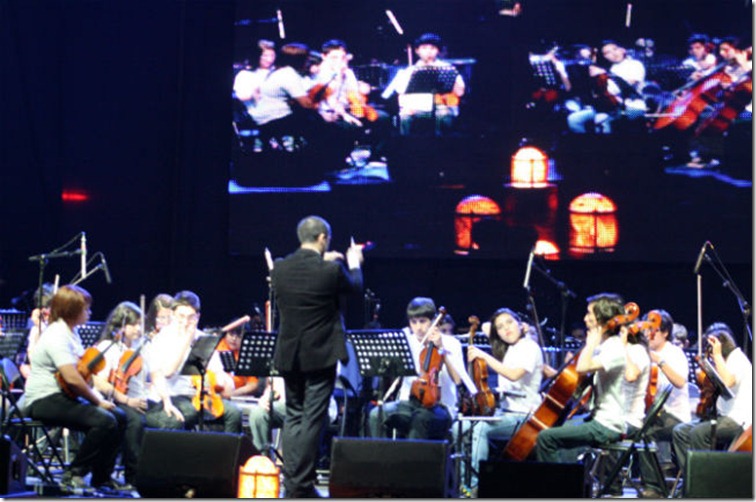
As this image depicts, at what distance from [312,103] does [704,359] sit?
4877 mm

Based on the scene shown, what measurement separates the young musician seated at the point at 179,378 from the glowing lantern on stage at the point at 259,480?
5.64ft

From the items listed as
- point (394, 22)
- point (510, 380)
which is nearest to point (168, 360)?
point (510, 380)

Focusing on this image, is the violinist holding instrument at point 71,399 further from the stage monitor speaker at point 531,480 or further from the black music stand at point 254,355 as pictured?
the stage monitor speaker at point 531,480

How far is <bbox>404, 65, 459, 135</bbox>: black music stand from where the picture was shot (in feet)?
33.9

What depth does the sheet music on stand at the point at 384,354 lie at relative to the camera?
6816mm

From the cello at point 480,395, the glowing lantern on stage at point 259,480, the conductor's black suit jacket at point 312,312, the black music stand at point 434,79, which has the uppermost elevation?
the black music stand at point 434,79

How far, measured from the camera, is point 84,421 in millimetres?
6551

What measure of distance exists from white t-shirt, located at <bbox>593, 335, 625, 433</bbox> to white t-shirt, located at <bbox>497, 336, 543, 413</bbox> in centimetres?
90

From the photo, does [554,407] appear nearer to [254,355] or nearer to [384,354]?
[384,354]

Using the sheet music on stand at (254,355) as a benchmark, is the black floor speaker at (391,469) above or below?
below

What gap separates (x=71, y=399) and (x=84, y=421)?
16 centimetres

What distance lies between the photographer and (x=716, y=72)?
A: 10.1 meters

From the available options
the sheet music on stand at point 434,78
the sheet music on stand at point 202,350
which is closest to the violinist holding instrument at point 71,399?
the sheet music on stand at point 202,350

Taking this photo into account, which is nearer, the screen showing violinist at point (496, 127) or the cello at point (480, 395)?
the cello at point (480, 395)
